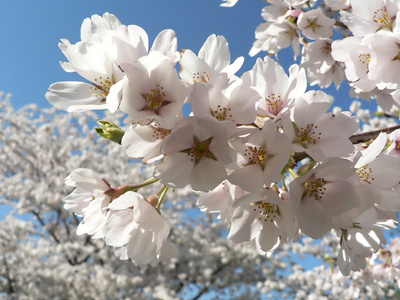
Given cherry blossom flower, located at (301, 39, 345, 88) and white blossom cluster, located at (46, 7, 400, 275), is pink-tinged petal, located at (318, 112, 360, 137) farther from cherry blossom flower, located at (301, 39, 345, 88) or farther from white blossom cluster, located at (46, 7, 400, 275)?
cherry blossom flower, located at (301, 39, 345, 88)

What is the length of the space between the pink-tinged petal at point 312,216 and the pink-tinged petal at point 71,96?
0.68 meters

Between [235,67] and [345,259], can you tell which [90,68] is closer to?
[235,67]

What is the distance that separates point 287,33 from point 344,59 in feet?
4.81

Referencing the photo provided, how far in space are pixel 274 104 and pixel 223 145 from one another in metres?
0.26

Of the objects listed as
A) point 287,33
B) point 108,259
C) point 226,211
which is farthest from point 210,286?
point 226,211

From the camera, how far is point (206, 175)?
2.91ft

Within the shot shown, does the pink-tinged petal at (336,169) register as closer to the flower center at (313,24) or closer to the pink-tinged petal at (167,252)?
the pink-tinged petal at (167,252)

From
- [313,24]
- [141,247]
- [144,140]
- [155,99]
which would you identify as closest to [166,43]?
[155,99]

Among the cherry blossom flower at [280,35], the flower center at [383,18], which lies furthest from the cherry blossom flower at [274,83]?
the cherry blossom flower at [280,35]

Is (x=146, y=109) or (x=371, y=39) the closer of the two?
(x=146, y=109)

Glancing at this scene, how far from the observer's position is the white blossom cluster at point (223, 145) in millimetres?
844

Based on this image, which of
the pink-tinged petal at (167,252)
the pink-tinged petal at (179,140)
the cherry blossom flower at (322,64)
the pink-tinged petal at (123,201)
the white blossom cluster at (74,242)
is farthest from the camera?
the white blossom cluster at (74,242)

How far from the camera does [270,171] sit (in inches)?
34.9

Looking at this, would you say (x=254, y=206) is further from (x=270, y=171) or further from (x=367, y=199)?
(x=367, y=199)
